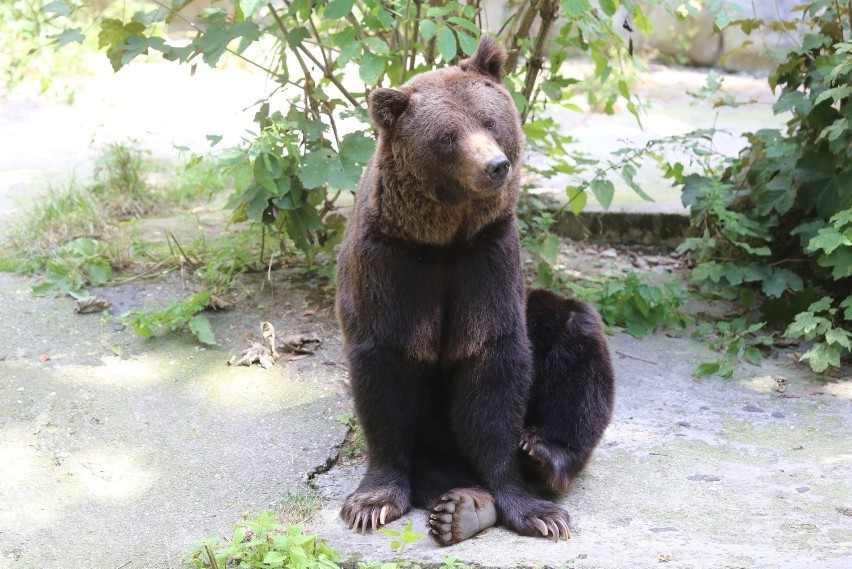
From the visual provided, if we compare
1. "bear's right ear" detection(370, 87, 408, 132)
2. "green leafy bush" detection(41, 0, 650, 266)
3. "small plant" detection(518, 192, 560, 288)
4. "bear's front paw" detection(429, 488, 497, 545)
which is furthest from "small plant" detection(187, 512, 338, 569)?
"small plant" detection(518, 192, 560, 288)

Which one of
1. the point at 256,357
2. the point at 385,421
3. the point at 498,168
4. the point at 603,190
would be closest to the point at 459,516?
the point at 385,421

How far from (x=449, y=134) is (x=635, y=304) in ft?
9.14


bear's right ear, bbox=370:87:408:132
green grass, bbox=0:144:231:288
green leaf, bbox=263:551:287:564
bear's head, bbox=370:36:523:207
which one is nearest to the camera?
green leaf, bbox=263:551:287:564

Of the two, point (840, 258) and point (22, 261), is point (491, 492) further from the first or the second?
point (22, 261)

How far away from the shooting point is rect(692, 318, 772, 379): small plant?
5.45 m

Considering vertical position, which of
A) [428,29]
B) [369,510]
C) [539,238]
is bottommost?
[369,510]

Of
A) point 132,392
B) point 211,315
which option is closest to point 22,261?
point 211,315

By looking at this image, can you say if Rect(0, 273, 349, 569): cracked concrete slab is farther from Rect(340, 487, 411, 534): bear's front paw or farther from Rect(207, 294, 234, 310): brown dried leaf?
Rect(340, 487, 411, 534): bear's front paw

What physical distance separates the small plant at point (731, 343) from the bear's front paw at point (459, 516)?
87.0 inches

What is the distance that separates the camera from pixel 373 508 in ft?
12.4

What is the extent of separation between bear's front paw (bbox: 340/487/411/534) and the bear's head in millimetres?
1239

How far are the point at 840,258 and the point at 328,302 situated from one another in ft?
10.2

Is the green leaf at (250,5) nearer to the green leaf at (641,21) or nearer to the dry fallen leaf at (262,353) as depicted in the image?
the dry fallen leaf at (262,353)

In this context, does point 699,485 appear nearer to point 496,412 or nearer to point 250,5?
point 496,412
